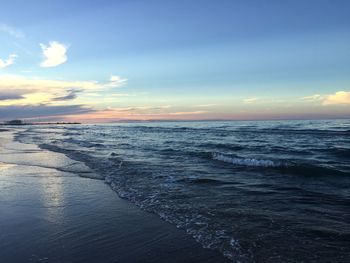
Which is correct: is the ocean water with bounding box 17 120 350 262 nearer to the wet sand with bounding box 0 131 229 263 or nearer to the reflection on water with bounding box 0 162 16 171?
the wet sand with bounding box 0 131 229 263

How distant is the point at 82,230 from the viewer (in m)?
7.24

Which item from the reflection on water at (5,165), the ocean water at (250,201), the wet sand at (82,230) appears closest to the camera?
the wet sand at (82,230)

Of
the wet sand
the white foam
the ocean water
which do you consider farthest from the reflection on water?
the white foam

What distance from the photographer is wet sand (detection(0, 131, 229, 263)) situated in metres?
5.96

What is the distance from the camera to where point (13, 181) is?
12.7 meters

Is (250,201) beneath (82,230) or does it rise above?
beneath

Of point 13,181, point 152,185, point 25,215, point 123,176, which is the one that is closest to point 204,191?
point 152,185

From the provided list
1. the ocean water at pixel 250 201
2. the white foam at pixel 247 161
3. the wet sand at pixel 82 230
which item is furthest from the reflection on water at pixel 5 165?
the white foam at pixel 247 161

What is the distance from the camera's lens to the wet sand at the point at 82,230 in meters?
5.96

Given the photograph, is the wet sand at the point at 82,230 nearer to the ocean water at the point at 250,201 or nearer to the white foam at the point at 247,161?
the ocean water at the point at 250,201

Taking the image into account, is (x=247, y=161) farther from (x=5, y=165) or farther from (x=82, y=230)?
(x=82, y=230)

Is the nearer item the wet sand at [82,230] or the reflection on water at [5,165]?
the wet sand at [82,230]

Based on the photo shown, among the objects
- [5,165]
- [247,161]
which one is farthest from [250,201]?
[5,165]

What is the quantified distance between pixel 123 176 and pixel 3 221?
6715 millimetres
